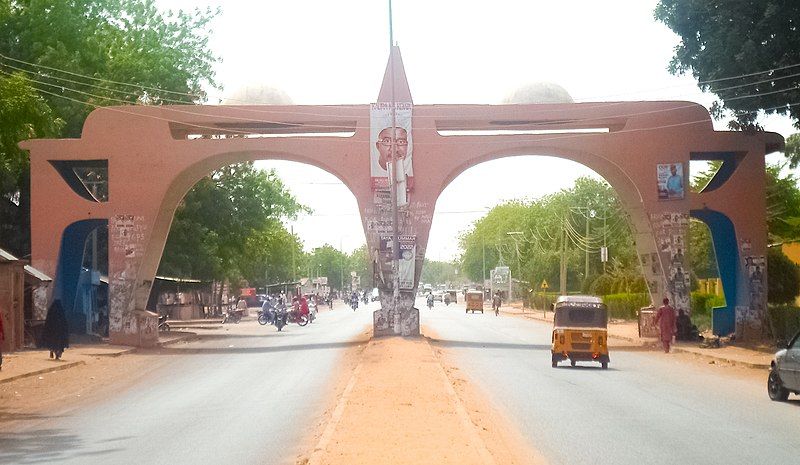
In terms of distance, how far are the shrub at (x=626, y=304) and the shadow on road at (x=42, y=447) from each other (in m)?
45.1

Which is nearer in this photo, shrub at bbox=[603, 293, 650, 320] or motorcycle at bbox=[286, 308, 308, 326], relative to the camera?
shrub at bbox=[603, 293, 650, 320]

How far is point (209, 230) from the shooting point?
172 feet

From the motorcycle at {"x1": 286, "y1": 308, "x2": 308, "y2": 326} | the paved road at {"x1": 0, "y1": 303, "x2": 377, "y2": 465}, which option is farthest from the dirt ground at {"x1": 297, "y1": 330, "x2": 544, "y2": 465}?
the motorcycle at {"x1": 286, "y1": 308, "x2": 308, "y2": 326}

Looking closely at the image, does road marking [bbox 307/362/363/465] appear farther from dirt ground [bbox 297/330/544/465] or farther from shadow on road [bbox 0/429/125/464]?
shadow on road [bbox 0/429/125/464]

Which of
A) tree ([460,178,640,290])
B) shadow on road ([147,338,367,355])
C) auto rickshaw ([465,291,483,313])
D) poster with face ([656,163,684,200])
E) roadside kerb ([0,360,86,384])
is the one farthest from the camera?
tree ([460,178,640,290])

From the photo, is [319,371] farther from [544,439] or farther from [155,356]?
[544,439]

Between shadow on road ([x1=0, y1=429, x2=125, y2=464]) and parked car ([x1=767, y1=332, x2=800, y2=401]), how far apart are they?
1085 cm

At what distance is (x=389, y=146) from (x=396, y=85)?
2.30m

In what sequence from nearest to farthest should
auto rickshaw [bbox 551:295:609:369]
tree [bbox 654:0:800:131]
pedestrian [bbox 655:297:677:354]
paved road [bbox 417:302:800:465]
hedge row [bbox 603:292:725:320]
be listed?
1. paved road [bbox 417:302:800:465]
2. auto rickshaw [bbox 551:295:609:369]
3. tree [bbox 654:0:800:131]
4. pedestrian [bbox 655:297:677:354]
5. hedge row [bbox 603:292:725:320]

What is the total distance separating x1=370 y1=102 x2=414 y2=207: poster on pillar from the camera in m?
37.8

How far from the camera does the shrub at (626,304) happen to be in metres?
57.7

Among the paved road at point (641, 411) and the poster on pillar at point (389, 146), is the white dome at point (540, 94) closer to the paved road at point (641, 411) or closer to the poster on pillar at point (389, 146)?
A: the poster on pillar at point (389, 146)

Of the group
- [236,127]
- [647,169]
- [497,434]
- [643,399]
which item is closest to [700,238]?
[647,169]

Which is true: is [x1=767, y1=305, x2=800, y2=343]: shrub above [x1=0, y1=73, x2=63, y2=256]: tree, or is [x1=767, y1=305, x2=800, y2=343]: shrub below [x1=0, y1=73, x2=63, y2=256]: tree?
below
